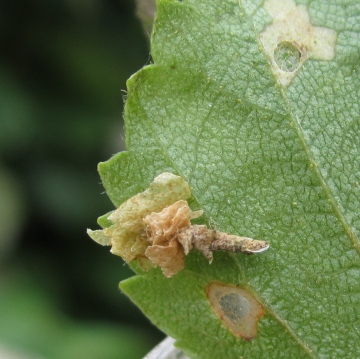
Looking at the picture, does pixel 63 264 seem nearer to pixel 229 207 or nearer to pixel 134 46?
pixel 134 46

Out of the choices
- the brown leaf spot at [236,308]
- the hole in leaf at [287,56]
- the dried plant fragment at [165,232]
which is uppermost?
the hole in leaf at [287,56]

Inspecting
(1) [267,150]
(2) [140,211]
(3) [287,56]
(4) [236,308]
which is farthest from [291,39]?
(4) [236,308]

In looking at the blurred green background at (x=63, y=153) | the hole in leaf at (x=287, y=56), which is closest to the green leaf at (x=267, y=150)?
the hole in leaf at (x=287, y=56)

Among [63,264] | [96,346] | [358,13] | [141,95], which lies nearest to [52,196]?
[63,264]

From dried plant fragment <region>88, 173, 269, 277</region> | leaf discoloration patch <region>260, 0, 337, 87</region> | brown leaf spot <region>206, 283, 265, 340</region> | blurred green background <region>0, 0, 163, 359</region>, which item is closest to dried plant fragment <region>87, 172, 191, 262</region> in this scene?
dried plant fragment <region>88, 173, 269, 277</region>

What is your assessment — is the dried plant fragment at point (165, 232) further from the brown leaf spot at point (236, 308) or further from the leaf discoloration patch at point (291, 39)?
the leaf discoloration patch at point (291, 39)

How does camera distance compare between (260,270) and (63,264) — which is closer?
(260,270)

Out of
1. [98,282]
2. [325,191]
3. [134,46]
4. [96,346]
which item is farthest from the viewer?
[134,46]

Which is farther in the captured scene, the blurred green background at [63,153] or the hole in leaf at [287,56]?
the blurred green background at [63,153]
